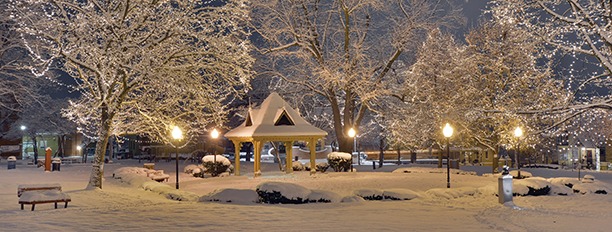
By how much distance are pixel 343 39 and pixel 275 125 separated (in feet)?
28.2

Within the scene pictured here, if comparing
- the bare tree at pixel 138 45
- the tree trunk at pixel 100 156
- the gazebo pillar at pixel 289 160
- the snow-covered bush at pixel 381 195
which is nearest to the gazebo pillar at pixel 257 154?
the gazebo pillar at pixel 289 160

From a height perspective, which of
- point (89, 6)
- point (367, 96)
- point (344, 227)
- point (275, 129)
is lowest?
point (344, 227)

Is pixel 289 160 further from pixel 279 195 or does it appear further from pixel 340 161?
pixel 279 195

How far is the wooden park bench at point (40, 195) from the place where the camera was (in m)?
15.0

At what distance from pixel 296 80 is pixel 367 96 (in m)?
5.50

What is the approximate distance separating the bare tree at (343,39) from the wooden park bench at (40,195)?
1925 cm

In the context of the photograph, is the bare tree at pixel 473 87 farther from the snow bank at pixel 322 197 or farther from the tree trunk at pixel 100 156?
the tree trunk at pixel 100 156

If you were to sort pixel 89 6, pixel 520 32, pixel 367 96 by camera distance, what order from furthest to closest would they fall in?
1. pixel 367 96
2. pixel 89 6
3. pixel 520 32

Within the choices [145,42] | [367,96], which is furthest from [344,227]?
[367,96]

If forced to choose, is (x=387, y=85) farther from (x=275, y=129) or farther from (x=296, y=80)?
(x=275, y=129)

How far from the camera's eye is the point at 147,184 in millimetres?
23281

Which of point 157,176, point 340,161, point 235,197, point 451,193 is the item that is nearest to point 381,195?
point 451,193

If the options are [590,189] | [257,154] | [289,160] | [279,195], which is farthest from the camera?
[289,160]

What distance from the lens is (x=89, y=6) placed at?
20.4 meters
